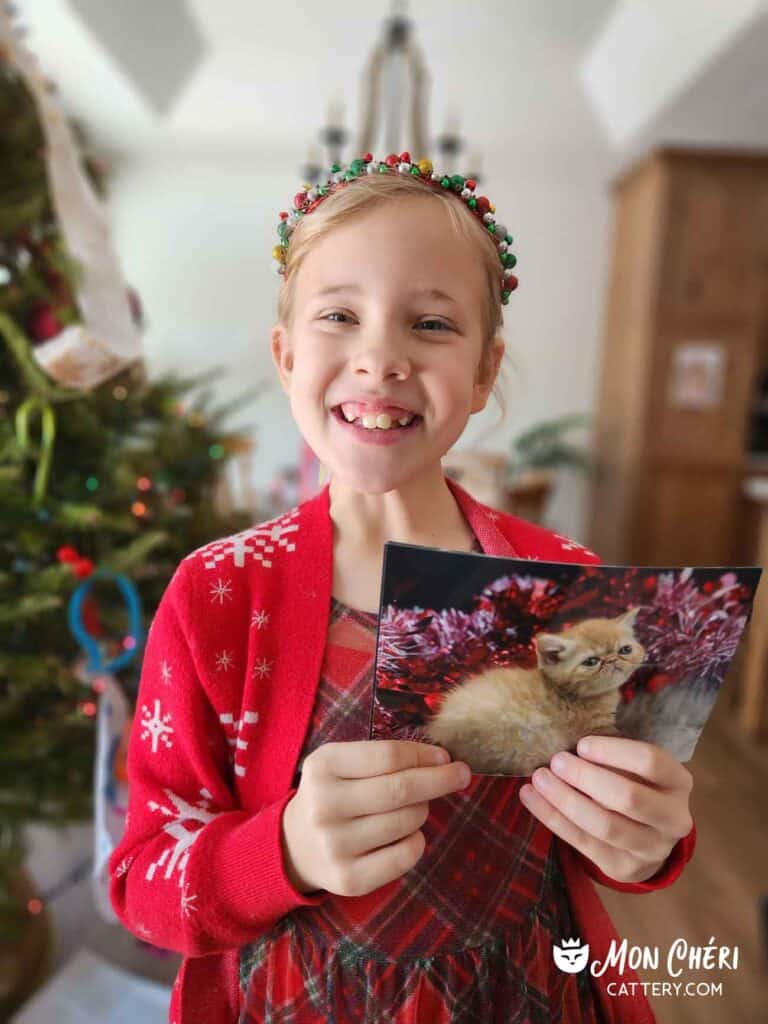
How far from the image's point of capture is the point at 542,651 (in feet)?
1.55

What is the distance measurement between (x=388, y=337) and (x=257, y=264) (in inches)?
159

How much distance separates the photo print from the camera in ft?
1.45

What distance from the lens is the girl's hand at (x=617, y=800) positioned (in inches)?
19.2

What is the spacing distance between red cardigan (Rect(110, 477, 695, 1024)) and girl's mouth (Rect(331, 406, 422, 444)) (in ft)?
0.36

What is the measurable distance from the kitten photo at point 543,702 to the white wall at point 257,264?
12.2 feet

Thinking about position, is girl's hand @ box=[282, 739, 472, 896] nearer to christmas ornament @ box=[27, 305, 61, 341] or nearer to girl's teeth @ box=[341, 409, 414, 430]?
girl's teeth @ box=[341, 409, 414, 430]

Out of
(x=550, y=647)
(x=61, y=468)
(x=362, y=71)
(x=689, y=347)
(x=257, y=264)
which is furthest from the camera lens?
Result: (x=257, y=264)

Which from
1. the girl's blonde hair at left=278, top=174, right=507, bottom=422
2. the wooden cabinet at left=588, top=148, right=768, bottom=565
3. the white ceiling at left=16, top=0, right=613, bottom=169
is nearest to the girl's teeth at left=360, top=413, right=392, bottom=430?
the girl's blonde hair at left=278, top=174, right=507, bottom=422

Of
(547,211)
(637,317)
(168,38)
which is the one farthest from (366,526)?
(547,211)

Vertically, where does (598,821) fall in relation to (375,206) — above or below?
below

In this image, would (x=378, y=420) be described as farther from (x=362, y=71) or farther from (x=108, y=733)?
(x=362, y=71)

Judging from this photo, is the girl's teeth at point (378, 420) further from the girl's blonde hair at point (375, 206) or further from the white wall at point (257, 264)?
the white wall at point (257, 264)

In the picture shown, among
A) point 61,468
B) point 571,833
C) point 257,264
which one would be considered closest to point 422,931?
point 571,833

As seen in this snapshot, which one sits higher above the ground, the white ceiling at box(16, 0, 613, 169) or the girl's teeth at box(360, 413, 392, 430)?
the white ceiling at box(16, 0, 613, 169)
